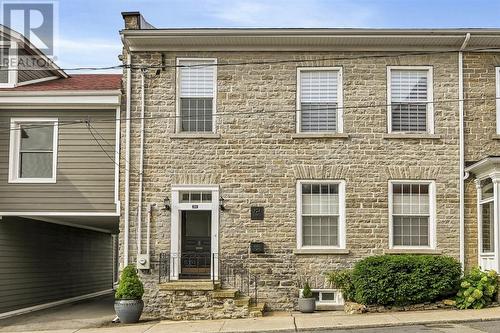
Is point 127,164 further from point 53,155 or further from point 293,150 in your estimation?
point 293,150

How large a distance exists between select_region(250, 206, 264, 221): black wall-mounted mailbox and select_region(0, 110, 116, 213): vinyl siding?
356 cm

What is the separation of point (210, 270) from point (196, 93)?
14.7 ft

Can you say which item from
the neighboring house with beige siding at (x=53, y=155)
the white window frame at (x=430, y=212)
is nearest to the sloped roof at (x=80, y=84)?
the neighboring house with beige siding at (x=53, y=155)

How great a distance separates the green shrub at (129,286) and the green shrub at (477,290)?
7328mm

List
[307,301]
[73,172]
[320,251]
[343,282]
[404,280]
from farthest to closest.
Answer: [73,172]
[320,251]
[343,282]
[307,301]
[404,280]

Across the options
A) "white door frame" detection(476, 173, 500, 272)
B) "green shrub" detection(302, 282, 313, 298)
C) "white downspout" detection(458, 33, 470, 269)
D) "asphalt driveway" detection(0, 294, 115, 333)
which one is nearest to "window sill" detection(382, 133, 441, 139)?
"white downspout" detection(458, 33, 470, 269)

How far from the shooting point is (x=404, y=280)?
1605 cm

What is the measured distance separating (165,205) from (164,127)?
1.98 meters

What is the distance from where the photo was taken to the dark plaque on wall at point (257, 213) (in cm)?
1766

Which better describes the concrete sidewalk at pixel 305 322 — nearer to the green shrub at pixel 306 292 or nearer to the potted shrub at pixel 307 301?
the potted shrub at pixel 307 301

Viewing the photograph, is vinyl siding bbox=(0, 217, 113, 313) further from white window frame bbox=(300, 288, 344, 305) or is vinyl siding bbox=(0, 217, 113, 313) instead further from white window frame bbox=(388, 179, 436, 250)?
white window frame bbox=(388, 179, 436, 250)

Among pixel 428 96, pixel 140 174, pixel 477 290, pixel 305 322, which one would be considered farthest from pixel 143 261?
pixel 428 96

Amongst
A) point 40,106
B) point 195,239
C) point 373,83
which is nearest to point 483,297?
point 373,83

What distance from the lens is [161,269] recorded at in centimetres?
1758
